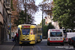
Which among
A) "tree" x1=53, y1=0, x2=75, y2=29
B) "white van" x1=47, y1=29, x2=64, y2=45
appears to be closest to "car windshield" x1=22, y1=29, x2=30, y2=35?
"white van" x1=47, y1=29, x2=64, y2=45

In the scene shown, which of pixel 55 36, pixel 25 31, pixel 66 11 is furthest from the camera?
pixel 66 11

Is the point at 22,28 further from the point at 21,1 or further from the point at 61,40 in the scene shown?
the point at 21,1

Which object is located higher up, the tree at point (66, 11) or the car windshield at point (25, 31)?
the tree at point (66, 11)

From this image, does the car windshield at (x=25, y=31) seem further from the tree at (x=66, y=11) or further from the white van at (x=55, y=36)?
the tree at (x=66, y=11)

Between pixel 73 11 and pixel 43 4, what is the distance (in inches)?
608

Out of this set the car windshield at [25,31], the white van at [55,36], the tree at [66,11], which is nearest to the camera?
the white van at [55,36]

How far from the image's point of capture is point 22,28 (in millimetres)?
28172

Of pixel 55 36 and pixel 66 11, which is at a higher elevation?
pixel 66 11

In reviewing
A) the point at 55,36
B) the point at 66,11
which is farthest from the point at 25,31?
the point at 66,11

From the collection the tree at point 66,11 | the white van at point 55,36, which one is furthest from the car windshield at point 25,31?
the tree at point 66,11

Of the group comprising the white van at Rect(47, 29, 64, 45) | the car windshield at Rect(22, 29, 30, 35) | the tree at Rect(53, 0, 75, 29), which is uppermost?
the tree at Rect(53, 0, 75, 29)

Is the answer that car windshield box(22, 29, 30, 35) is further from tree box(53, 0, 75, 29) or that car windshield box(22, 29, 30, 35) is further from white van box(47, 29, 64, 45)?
tree box(53, 0, 75, 29)

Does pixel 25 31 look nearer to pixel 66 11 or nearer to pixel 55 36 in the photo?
pixel 55 36

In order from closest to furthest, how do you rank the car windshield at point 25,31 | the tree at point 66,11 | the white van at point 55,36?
the white van at point 55,36 < the car windshield at point 25,31 < the tree at point 66,11
